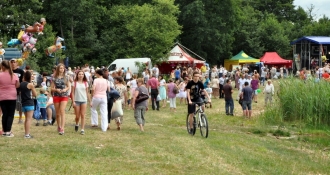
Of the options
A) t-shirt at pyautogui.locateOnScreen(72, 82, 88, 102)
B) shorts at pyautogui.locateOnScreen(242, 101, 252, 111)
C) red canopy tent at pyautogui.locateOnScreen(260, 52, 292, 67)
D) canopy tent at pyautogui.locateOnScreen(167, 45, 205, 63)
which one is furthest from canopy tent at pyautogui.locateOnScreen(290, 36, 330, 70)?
t-shirt at pyautogui.locateOnScreen(72, 82, 88, 102)

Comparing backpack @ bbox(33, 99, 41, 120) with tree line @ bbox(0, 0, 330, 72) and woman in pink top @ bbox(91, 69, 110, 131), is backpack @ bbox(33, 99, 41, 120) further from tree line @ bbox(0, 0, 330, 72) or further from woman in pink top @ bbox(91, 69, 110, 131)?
tree line @ bbox(0, 0, 330, 72)

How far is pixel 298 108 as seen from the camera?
18.3m

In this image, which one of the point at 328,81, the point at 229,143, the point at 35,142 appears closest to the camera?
the point at 35,142

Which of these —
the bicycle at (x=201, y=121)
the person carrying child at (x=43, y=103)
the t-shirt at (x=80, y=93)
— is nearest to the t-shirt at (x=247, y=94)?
the bicycle at (x=201, y=121)

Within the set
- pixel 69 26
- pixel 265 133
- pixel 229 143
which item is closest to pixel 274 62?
pixel 69 26

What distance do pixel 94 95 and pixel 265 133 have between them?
6435mm

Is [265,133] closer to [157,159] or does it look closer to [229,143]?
[229,143]

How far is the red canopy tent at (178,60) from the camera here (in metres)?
44.6

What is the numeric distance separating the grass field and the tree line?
2436cm

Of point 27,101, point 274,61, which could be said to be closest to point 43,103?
point 27,101

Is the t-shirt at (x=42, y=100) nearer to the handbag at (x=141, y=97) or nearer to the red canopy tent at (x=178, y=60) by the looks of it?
the handbag at (x=141, y=97)

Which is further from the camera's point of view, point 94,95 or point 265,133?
point 265,133

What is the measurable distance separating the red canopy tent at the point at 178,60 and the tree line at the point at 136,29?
2.58 feet

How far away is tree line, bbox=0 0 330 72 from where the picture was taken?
4228cm
